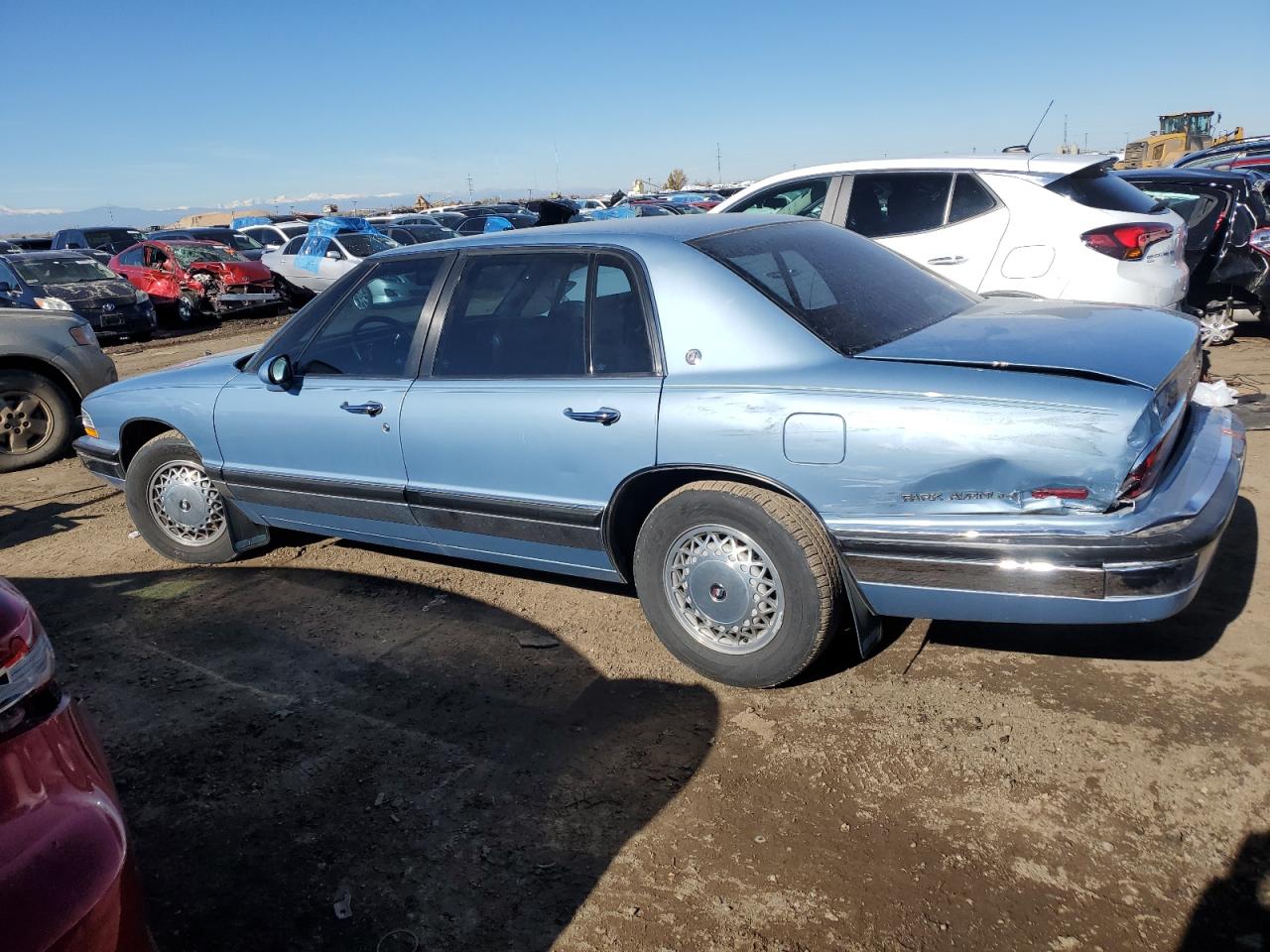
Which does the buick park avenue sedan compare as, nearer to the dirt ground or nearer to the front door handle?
the front door handle

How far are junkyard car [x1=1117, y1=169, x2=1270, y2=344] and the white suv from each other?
2.15m

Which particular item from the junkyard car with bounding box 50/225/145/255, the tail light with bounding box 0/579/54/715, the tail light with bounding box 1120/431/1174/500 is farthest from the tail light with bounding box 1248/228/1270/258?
Result: the junkyard car with bounding box 50/225/145/255

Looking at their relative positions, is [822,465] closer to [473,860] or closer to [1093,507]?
[1093,507]

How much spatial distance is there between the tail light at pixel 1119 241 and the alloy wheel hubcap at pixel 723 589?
403cm

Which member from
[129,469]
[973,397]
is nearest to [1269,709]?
[973,397]

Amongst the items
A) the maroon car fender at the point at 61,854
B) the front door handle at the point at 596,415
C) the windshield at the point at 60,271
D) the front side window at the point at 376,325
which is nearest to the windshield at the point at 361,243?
the windshield at the point at 60,271

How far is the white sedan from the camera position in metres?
16.5

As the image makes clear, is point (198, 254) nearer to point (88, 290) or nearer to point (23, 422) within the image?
point (88, 290)

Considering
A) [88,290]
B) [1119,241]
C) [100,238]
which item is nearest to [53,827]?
[1119,241]

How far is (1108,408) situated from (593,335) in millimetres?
1789

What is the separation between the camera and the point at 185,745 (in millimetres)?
3271

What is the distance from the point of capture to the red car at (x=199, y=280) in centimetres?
1709

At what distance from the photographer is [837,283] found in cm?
357

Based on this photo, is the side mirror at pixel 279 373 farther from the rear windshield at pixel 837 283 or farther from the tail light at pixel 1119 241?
the tail light at pixel 1119 241
